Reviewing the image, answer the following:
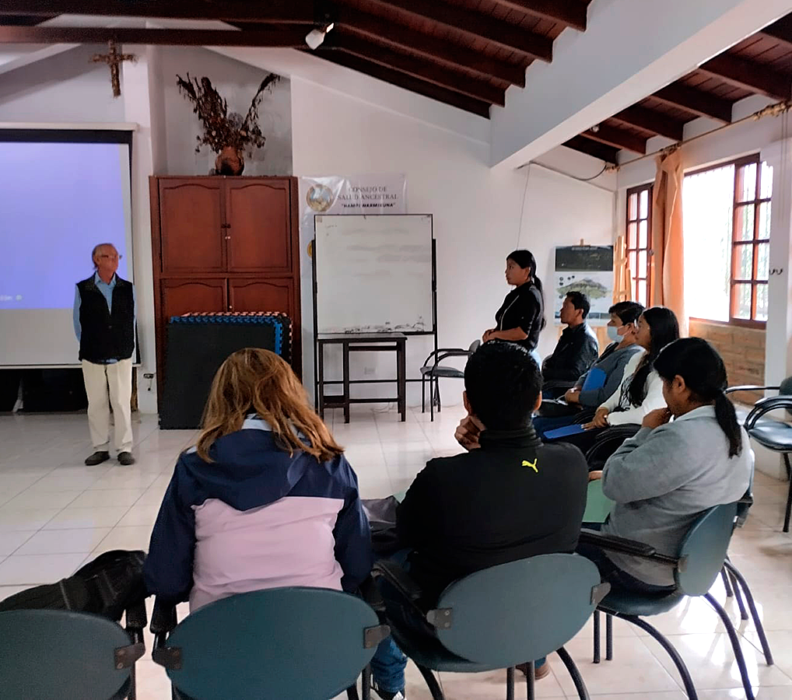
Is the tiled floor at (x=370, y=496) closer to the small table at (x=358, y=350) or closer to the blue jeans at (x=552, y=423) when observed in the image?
the small table at (x=358, y=350)

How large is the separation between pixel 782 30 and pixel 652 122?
72.3 inches

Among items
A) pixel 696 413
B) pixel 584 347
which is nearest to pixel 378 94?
pixel 584 347

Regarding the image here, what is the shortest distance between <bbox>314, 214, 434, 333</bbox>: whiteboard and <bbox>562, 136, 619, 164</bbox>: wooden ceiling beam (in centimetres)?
168

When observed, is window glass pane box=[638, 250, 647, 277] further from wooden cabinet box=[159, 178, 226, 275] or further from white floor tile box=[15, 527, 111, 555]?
white floor tile box=[15, 527, 111, 555]

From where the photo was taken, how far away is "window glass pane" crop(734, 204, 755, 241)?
16.3 feet

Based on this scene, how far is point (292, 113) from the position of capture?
6.50m

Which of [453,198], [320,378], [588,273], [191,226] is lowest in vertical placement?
[320,378]

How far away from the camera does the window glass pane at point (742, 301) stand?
4.96 metres

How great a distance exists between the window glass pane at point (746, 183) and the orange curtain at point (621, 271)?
162 centimetres

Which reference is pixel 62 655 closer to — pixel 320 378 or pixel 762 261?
pixel 762 261

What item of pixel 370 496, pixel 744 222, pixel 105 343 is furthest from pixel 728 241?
pixel 105 343

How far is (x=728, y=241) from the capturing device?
5238 mm

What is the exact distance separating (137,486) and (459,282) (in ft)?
11.7

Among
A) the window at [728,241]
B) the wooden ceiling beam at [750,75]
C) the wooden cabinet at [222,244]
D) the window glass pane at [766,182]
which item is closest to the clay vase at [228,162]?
the wooden cabinet at [222,244]
